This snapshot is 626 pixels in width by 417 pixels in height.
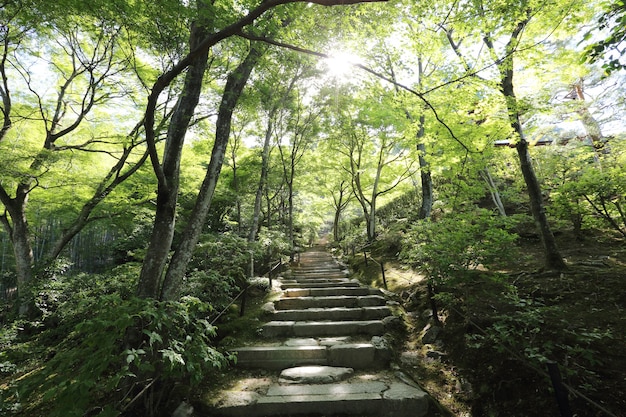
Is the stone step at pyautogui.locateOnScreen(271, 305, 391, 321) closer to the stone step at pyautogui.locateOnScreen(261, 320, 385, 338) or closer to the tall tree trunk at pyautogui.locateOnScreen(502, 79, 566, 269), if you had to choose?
the stone step at pyautogui.locateOnScreen(261, 320, 385, 338)

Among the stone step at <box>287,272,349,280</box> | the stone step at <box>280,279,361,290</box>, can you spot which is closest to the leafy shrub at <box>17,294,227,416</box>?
the stone step at <box>280,279,361,290</box>

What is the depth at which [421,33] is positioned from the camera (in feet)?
22.4

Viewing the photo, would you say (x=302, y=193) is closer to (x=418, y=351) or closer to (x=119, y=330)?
(x=418, y=351)

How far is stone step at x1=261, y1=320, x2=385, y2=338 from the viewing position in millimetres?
5023

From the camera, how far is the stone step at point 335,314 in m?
5.51

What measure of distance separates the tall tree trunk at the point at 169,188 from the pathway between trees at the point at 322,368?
5.97 feet

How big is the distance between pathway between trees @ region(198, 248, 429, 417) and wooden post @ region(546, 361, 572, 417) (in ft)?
4.67

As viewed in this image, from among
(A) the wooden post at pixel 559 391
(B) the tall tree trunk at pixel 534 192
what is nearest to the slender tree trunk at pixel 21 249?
Answer: (A) the wooden post at pixel 559 391

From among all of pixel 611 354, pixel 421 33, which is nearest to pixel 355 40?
pixel 421 33

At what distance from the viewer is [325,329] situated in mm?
5086

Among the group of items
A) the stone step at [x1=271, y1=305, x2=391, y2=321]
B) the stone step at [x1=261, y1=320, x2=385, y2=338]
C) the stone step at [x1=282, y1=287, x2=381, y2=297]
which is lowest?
the stone step at [x1=261, y1=320, x2=385, y2=338]

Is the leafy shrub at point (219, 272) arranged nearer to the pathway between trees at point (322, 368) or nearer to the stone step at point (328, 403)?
the pathway between trees at point (322, 368)

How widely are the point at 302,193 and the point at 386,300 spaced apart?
16.5 m

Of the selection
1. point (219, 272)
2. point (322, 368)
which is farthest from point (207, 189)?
point (322, 368)
